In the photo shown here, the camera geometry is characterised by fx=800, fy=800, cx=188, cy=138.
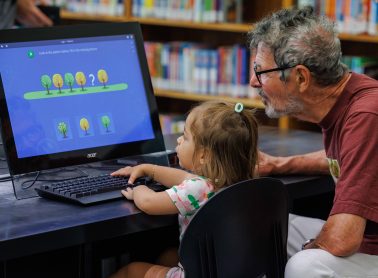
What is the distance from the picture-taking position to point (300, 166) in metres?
2.29

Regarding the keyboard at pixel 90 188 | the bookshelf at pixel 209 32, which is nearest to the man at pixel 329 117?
the keyboard at pixel 90 188

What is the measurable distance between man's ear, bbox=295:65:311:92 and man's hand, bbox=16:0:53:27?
2.22 metres

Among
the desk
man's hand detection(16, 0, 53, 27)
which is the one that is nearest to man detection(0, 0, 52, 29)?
man's hand detection(16, 0, 53, 27)

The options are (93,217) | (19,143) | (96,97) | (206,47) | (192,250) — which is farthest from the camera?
(206,47)

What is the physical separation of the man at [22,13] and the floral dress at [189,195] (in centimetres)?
230

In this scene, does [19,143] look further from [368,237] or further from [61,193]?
[368,237]

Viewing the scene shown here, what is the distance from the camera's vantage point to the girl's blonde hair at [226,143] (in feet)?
6.47

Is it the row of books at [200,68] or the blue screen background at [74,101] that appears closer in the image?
the blue screen background at [74,101]

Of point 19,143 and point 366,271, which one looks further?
point 19,143

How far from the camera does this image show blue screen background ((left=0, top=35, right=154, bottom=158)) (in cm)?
210

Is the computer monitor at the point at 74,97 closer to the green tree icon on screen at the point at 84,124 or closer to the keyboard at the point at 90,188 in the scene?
the green tree icon on screen at the point at 84,124

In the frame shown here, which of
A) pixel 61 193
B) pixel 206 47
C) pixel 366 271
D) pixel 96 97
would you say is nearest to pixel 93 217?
pixel 61 193

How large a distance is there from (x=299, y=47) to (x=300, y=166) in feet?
1.33

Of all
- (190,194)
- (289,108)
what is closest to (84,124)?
(190,194)
